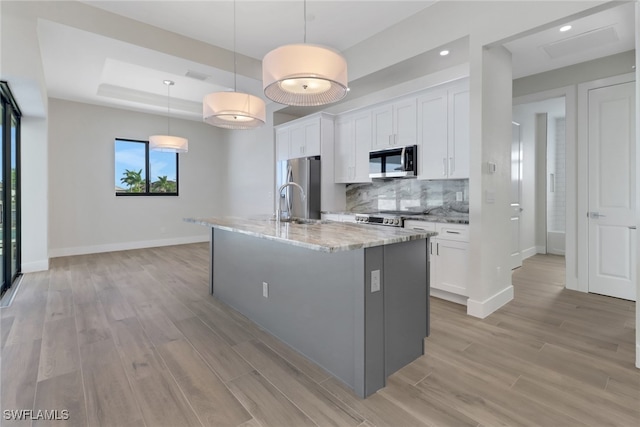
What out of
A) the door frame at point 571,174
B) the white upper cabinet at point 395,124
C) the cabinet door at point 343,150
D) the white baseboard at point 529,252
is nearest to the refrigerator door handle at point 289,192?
the cabinet door at point 343,150

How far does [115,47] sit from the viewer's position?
3.58 m

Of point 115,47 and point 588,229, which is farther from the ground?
point 115,47

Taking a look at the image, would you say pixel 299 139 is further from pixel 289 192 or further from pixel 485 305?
pixel 485 305

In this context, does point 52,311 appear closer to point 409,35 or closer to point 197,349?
point 197,349

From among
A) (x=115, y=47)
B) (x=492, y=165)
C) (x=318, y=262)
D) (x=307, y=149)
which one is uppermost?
(x=115, y=47)

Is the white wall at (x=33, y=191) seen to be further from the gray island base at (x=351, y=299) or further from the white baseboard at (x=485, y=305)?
the white baseboard at (x=485, y=305)

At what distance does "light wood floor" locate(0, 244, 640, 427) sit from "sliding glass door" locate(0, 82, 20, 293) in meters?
0.80

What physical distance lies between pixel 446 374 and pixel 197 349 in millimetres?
1752

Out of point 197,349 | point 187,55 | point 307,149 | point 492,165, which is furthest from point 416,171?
point 187,55

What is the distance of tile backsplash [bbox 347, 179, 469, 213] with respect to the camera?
3.85 m

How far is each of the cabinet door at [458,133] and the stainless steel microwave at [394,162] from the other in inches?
17.4

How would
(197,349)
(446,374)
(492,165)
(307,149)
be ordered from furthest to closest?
(307,149) < (492,165) < (197,349) < (446,374)

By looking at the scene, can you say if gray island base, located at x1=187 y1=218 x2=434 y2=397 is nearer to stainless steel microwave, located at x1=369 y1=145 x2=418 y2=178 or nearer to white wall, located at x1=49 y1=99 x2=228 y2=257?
stainless steel microwave, located at x1=369 y1=145 x2=418 y2=178

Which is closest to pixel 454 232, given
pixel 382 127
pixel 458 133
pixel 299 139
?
pixel 458 133
